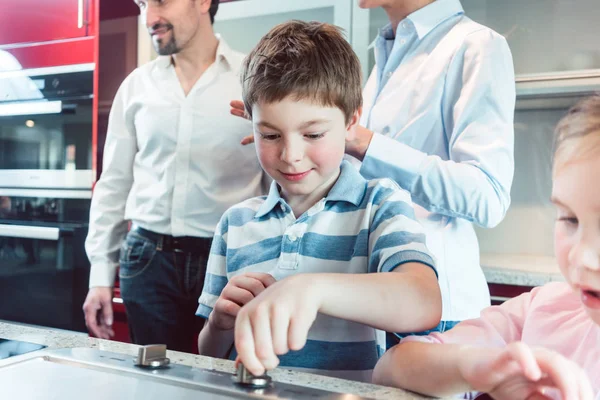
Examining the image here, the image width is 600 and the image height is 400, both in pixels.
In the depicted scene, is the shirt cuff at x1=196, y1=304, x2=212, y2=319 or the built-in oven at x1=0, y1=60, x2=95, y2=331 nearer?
the shirt cuff at x1=196, y1=304, x2=212, y2=319

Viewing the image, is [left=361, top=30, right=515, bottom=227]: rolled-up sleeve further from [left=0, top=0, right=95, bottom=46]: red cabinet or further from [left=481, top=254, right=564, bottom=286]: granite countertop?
[left=0, top=0, right=95, bottom=46]: red cabinet

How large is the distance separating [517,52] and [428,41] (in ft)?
1.65

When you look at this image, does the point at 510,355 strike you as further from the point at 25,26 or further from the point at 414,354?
the point at 25,26

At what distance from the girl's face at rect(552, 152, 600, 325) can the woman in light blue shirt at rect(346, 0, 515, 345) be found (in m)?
0.28

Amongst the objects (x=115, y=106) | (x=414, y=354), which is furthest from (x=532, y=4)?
(x=414, y=354)

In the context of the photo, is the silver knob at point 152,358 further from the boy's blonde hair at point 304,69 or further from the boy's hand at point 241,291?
the boy's blonde hair at point 304,69

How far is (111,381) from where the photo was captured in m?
0.38

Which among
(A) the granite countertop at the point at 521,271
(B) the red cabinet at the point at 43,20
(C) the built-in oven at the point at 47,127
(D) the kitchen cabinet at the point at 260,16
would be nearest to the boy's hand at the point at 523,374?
(A) the granite countertop at the point at 521,271

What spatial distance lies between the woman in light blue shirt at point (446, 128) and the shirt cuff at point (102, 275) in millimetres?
636

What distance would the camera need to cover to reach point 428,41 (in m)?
0.72

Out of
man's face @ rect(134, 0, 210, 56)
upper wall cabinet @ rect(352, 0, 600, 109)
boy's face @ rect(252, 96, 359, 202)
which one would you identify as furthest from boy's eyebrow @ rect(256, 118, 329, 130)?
upper wall cabinet @ rect(352, 0, 600, 109)

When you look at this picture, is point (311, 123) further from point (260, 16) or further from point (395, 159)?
point (260, 16)

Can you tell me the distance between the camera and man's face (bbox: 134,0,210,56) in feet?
3.43

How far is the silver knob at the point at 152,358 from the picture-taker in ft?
1.28
